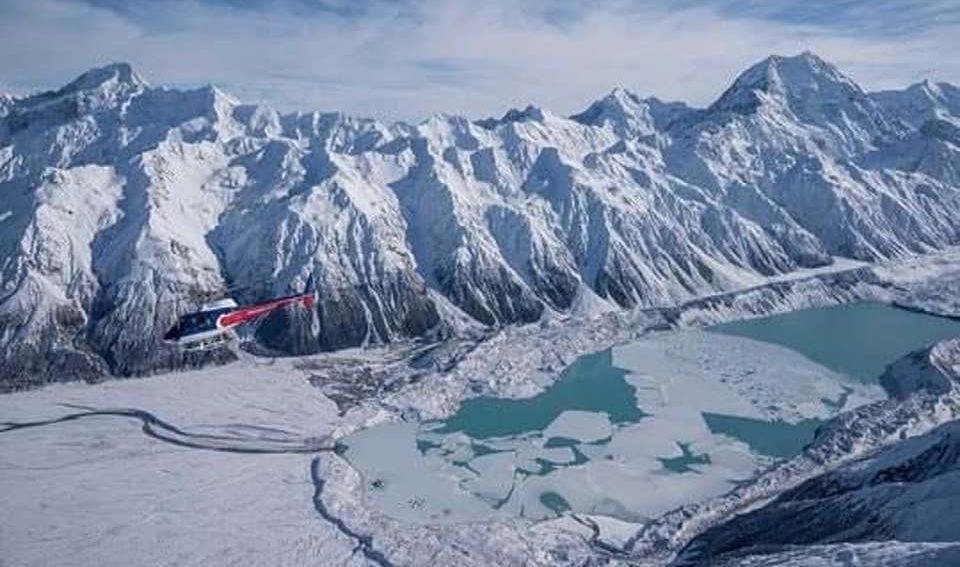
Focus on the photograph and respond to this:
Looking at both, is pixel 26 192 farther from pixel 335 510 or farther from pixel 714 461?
pixel 714 461

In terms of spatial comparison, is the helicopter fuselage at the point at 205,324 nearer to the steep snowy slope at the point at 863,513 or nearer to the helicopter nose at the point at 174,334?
the helicopter nose at the point at 174,334

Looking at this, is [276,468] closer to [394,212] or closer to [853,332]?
[394,212]

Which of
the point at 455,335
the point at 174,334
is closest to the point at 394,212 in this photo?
the point at 455,335

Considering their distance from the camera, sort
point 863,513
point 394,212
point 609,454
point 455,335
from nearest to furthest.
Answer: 1. point 863,513
2. point 609,454
3. point 455,335
4. point 394,212

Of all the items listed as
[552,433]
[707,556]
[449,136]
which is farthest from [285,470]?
[449,136]

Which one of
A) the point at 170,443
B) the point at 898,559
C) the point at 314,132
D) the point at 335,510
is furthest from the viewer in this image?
the point at 314,132

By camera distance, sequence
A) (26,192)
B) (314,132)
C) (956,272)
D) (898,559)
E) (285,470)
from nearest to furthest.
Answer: (898,559)
(285,470)
(26,192)
(956,272)
(314,132)
